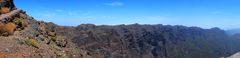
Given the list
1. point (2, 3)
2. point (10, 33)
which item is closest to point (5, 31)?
point (10, 33)

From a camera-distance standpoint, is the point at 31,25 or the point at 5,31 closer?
the point at 5,31

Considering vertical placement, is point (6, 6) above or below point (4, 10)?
above

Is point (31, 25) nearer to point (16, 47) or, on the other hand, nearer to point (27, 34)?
point (27, 34)

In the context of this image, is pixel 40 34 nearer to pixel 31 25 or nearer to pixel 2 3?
pixel 31 25

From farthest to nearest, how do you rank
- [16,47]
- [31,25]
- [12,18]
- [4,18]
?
[31,25] → [12,18] → [4,18] → [16,47]

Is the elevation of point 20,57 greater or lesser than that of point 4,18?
lesser

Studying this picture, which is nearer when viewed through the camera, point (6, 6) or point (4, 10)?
point (4, 10)

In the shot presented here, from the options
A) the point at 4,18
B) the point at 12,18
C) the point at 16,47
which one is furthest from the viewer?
the point at 12,18

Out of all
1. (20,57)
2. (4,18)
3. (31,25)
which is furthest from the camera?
(31,25)

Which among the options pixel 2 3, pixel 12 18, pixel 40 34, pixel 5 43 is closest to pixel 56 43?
pixel 40 34
